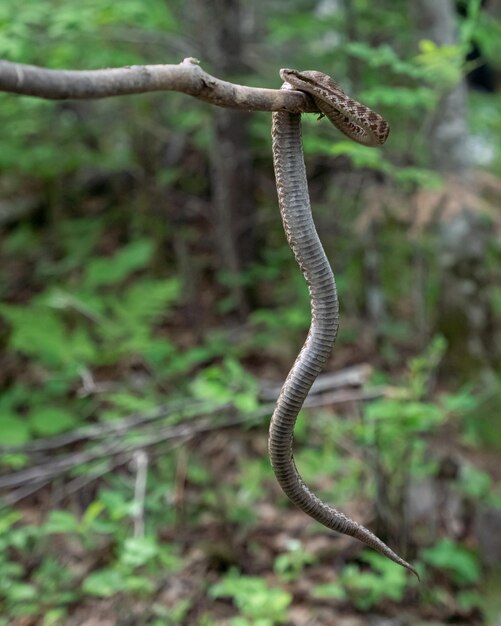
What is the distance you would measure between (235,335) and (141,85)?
15.3 feet

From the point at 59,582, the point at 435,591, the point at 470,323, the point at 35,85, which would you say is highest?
the point at 35,85

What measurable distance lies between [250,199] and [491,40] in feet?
7.70

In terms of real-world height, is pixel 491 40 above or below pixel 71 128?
above

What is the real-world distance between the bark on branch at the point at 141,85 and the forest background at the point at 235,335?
26.8 inches

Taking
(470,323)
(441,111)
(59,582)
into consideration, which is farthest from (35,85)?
(470,323)

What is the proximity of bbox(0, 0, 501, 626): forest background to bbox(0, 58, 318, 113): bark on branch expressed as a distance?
0.68 m

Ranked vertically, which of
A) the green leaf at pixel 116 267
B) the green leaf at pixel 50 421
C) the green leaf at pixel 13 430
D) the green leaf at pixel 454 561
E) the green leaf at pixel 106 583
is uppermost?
the green leaf at pixel 116 267

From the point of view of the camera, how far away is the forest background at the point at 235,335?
3492 mm

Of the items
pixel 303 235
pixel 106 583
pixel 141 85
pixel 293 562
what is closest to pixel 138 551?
pixel 106 583

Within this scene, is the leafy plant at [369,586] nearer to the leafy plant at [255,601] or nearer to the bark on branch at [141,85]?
the leafy plant at [255,601]

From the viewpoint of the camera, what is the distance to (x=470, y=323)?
5086mm

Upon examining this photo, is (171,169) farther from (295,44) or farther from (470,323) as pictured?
(470,323)

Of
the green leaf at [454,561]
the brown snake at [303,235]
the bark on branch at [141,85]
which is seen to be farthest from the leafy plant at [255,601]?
the bark on branch at [141,85]

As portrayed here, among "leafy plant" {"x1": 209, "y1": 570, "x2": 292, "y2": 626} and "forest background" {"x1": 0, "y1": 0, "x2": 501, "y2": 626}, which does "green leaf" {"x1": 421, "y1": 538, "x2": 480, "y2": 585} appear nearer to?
"forest background" {"x1": 0, "y1": 0, "x2": 501, "y2": 626}
